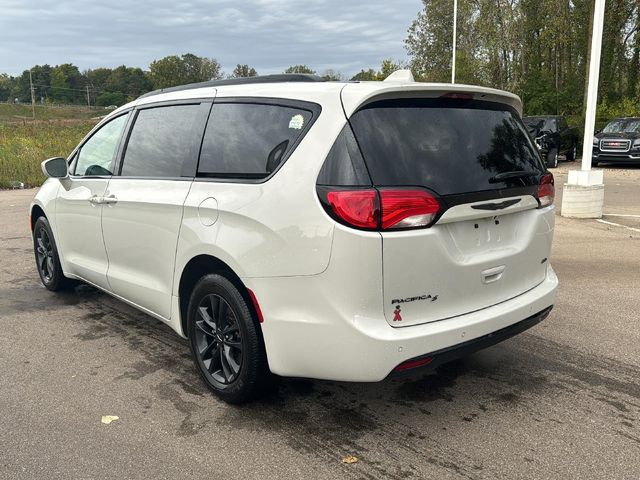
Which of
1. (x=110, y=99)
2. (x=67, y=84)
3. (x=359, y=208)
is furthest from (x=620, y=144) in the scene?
(x=67, y=84)

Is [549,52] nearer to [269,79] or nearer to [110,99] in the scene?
[269,79]

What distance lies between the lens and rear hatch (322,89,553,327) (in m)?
2.72

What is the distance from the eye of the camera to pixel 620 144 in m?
19.0

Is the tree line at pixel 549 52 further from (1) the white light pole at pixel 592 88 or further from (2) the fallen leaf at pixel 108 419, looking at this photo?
(2) the fallen leaf at pixel 108 419

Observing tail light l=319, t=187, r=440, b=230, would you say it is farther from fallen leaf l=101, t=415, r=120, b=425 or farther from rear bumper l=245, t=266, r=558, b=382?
fallen leaf l=101, t=415, r=120, b=425

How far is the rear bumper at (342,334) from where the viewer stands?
270 centimetres

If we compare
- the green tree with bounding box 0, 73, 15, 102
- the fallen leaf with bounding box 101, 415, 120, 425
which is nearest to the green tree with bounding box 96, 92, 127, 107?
the green tree with bounding box 0, 73, 15, 102

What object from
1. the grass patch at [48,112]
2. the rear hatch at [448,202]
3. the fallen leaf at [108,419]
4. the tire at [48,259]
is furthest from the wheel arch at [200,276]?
the grass patch at [48,112]

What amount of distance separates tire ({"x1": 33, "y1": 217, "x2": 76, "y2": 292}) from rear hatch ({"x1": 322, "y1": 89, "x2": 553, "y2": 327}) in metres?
3.83

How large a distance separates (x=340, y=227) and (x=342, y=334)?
1.66 feet

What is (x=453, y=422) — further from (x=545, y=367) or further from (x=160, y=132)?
(x=160, y=132)

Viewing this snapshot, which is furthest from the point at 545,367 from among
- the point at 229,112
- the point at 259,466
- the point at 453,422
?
the point at 229,112

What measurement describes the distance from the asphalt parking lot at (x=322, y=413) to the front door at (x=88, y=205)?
535mm

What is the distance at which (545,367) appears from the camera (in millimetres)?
3873
